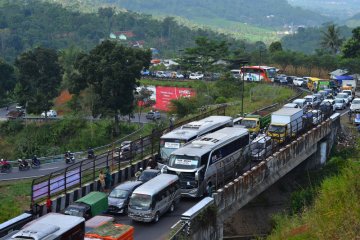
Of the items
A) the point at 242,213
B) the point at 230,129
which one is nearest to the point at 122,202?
the point at 230,129

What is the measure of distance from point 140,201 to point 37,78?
4332 centimetres

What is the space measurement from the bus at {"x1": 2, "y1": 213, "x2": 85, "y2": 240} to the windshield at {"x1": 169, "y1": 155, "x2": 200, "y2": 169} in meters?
6.60

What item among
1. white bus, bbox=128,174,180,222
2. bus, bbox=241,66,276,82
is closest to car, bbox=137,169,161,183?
white bus, bbox=128,174,180,222

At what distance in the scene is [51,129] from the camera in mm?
55781

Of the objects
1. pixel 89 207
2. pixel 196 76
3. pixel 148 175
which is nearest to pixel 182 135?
pixel 148 175

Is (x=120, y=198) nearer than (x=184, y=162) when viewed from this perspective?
Yes

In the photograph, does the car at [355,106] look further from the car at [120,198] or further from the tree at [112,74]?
the car at [120,198]

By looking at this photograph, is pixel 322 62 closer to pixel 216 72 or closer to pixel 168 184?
pixel 216 72

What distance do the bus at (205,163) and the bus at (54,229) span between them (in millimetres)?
6593

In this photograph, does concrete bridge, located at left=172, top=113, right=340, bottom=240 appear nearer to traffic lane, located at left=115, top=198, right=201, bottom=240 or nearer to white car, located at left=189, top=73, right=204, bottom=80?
traffic lane, located at left=115, top=198, right=201, bottom=240

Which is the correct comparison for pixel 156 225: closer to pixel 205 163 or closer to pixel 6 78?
pixel 205 163

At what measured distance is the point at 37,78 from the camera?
6028 cm

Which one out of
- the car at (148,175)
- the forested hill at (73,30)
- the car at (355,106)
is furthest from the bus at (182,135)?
the forested hill at (73,30)

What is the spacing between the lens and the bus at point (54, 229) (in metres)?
16.2
